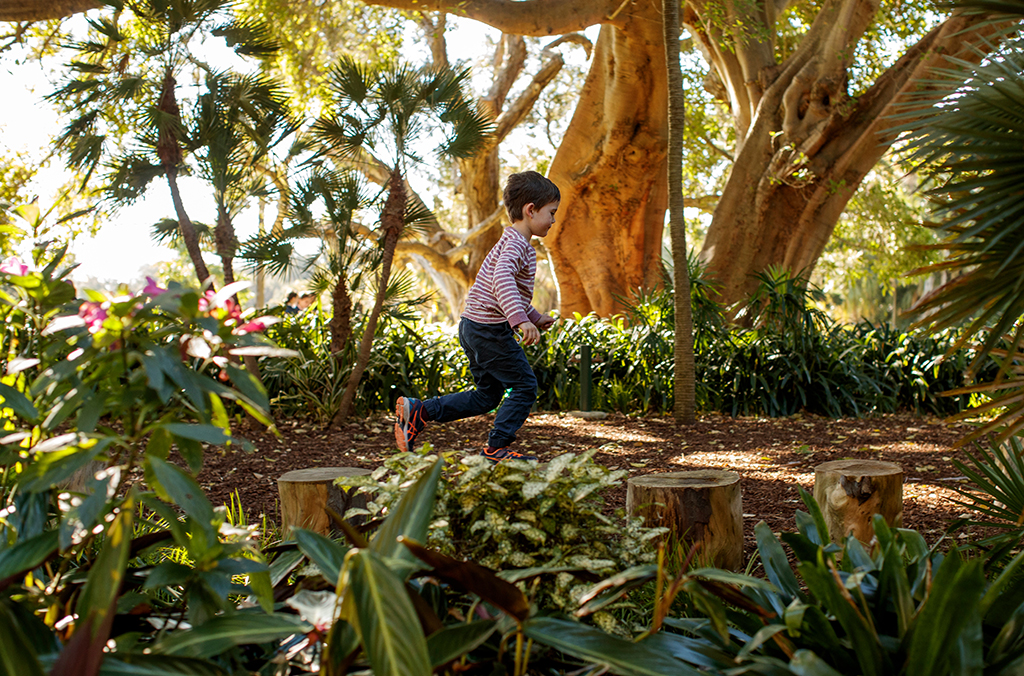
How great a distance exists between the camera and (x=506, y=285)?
369cm

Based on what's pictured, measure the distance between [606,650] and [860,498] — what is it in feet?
5.41

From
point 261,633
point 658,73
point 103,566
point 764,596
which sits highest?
point 658,73

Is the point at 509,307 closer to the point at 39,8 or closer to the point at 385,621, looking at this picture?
the point at 385,621

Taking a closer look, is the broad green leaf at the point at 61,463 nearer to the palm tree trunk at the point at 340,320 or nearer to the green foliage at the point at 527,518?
the green foliage at the point at 527,518

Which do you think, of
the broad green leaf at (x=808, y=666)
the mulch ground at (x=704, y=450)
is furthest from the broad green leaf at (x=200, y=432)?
the mulch ground at (x=704, y=450)

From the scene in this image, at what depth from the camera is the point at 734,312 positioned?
340 inches

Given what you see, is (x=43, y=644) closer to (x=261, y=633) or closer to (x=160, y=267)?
(x=261, y=633)

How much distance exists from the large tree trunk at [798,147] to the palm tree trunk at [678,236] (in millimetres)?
2785

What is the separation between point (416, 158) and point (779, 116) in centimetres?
552

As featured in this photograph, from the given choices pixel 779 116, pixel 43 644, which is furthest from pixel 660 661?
pixel 779 116

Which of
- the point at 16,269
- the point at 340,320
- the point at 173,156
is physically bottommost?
the point at 16,269

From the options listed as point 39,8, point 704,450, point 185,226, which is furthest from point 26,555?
point 39,8

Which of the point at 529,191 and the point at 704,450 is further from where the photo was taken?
the point at 704,450

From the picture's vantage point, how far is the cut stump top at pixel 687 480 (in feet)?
7.90
